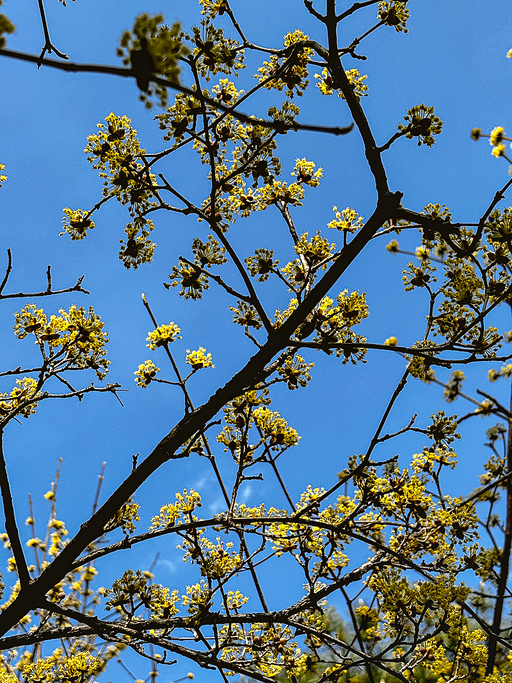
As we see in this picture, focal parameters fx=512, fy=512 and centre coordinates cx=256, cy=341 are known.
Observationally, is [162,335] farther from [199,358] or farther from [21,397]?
[21,397]

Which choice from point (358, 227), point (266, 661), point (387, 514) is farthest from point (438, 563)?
point (358, 227)

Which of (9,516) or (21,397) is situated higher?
(21,397)

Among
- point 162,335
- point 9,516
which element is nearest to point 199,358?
point 162,335

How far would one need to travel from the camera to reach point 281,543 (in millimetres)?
3506

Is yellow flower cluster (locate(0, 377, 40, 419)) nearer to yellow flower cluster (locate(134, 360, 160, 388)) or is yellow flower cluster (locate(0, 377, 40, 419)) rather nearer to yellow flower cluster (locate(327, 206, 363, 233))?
yellow flower cluster (locate(134, 360, 160, 388))

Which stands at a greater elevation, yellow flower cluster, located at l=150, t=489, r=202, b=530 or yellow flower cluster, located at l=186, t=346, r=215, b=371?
yellow flower cluster, located at l=186, t=346, r=215, b=371

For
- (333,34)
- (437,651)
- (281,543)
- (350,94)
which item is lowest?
(437,651)

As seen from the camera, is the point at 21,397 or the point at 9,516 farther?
the point at 21,397

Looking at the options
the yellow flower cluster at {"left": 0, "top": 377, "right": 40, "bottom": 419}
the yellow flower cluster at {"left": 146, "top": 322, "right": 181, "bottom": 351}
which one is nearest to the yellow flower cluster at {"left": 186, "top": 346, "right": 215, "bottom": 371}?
the yellow flower cluster at {"left": 146, "top": 322, "right": 181, "bottom": 351}

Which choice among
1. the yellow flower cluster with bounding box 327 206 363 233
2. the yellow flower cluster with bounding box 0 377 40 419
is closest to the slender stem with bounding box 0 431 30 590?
the yellow flower cluster with bounding box 0 377 40 419

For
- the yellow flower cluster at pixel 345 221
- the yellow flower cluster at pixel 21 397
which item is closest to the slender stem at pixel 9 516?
the yellow flower cluster at pixel 21 397

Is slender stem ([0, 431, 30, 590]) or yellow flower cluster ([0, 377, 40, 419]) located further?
yellow flower cluster ([0, 377, 40, 419])

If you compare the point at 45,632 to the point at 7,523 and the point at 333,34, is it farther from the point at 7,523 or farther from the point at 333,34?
the point at 333,34

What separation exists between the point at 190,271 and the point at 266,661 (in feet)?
8.73
